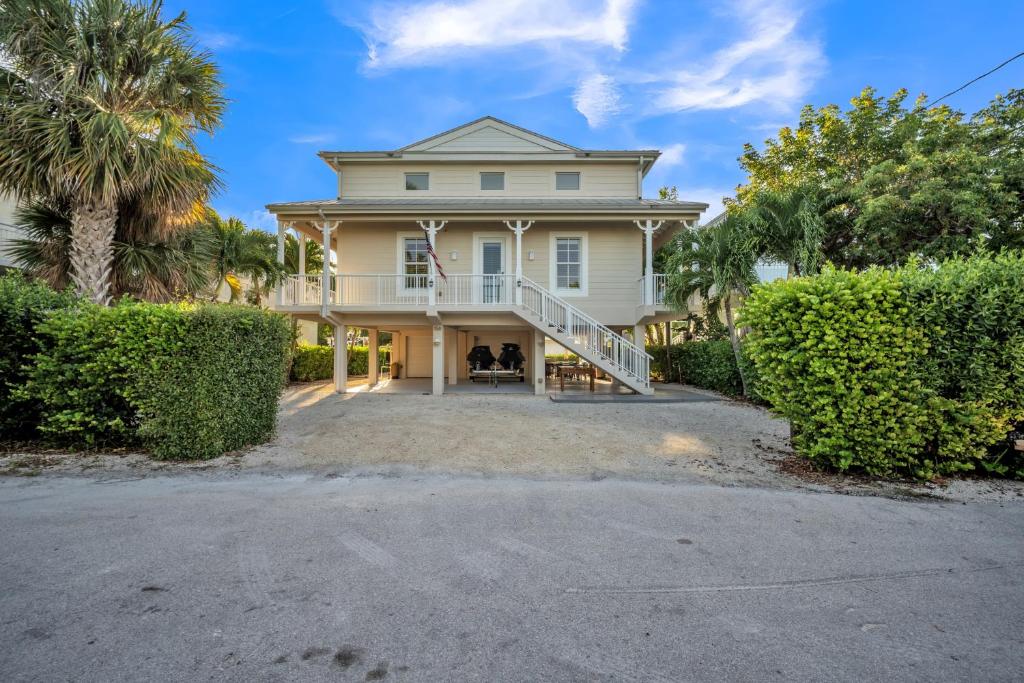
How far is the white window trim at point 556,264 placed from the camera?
14.4m

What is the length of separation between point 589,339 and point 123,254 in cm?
1012

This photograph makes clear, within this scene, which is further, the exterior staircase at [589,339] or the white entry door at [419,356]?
the white entry door at [419,356]

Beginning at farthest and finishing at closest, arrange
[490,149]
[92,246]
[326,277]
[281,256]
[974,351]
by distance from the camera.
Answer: [490,149]
[281,256]
[326,277]
[92,246]
[974,351]

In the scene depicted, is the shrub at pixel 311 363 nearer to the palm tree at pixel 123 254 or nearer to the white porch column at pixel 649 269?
the palm tree at pixel 123 254

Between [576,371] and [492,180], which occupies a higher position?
[492,180]

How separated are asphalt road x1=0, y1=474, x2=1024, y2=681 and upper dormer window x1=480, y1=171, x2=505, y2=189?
13271mm

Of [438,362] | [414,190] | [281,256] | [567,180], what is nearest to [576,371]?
[438,362]

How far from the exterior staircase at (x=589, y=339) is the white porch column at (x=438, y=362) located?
2516 mm

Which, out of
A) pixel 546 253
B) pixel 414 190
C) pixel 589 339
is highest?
pixel 414 190

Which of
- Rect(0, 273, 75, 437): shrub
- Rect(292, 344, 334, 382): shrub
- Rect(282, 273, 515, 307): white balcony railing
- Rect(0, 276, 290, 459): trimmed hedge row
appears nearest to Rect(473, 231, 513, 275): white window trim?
Rect(282, 273, 515, 307): white balcony railing

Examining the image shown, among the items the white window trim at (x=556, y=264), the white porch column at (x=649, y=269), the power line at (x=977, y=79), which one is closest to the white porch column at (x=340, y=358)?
the white window trim at (x=556, y=264)

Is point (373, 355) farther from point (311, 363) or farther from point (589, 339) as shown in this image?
point (589, 339)

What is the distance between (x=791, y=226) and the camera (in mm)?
10898

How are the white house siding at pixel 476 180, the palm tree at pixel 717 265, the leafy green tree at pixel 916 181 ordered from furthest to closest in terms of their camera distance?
the white house siding at pixel 476 180 → the leafy green tree at pixel 916 181 → the palm tree at pixel 717 265
